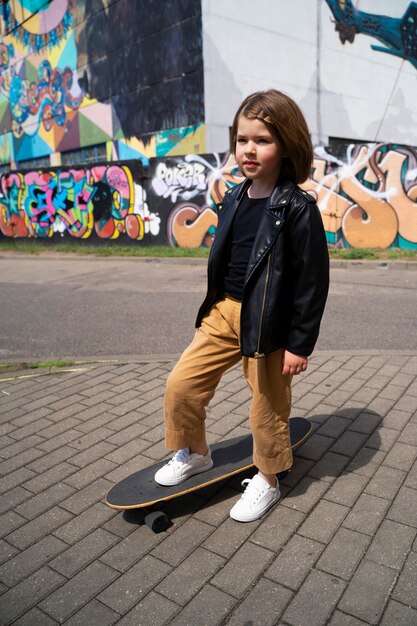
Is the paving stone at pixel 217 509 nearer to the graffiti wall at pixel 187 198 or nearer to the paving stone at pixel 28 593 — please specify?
the paving stone at pixel 28 593

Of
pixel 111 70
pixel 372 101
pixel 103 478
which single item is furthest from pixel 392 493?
pixel 372 101

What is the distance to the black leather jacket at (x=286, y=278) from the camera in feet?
7.20

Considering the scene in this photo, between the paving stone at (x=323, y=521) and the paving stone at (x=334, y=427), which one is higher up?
the paving stone at (x=334, y=427)

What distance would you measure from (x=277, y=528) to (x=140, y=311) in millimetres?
5005

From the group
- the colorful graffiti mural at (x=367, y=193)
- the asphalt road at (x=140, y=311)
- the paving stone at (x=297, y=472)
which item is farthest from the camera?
the colorful graffiti mural at (x=367, y=193)

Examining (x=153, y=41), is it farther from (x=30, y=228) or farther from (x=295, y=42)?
(x=30, y=228)

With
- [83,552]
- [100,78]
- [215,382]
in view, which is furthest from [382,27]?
[83,552]

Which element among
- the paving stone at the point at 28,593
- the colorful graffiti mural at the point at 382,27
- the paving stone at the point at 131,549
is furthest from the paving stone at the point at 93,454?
the colorful graffiti mural at the point at 382,27

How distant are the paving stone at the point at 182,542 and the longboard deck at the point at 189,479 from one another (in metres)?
0.16

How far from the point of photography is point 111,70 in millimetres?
18453

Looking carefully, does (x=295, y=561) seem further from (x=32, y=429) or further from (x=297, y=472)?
(x=32, y=429)

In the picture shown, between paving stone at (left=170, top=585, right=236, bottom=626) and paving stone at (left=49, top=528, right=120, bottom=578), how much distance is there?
54cm

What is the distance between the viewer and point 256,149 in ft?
7.15

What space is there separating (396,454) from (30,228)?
672 inches
